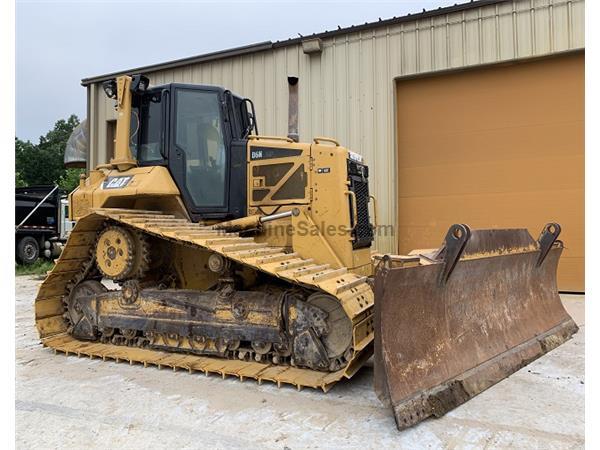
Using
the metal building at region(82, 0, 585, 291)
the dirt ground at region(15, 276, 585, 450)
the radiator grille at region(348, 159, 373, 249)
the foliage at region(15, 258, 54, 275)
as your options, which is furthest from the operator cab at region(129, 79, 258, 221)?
the foliage at region(15, 258, 54, 275)

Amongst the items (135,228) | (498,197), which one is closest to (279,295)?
(135,228)

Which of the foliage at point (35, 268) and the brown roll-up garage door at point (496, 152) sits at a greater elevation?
the brown roll-up garage door at point (496, 152)

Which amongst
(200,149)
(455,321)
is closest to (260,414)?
(455,321)

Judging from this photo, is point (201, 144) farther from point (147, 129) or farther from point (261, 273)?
point (261, 273)

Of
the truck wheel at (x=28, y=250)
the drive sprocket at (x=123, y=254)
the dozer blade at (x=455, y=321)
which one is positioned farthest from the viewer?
the truck wheel at (x=28, y=250)

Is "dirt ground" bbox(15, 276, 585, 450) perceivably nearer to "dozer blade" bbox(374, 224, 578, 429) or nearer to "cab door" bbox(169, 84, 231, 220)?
"dozer blade" bbox(374, 224, 578, 429)

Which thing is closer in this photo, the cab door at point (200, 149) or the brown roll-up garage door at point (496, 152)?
the cab door at point (200, 149)

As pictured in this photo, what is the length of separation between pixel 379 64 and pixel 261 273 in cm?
620

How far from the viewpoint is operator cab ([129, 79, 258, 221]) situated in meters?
5.35

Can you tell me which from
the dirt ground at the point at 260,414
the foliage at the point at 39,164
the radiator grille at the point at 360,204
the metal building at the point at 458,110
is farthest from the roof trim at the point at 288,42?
the foliage at the point at 39,164

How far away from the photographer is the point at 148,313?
5.06 metres

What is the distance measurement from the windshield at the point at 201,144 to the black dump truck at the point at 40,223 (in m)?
14.2

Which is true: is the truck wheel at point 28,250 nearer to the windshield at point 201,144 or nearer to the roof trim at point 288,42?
the roof trim at point 288,42

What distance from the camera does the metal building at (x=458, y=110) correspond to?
8.40 metres
